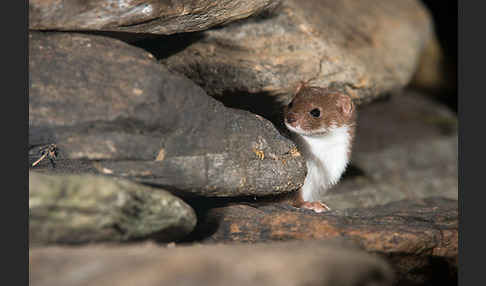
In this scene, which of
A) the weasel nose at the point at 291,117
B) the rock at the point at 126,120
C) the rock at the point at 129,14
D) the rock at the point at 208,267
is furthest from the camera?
the weasel nose at the point at 291,117

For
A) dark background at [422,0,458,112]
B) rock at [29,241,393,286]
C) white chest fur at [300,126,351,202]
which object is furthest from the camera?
dark background at [422,0,458,112]

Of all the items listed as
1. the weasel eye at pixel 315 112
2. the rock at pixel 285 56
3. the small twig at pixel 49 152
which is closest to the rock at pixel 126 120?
the small twig at pixel 49 152

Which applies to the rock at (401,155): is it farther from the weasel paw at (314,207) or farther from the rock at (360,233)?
the rock at (360,233)

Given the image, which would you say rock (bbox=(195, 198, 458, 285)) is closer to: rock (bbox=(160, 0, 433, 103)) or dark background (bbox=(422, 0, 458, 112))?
rock (bbox=(160, 0, 433, 103))

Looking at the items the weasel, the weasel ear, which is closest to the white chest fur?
the weasel

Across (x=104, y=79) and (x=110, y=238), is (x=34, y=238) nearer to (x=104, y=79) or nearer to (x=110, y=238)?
(x=110, y=238)

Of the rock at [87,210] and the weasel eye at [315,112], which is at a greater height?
the weasel eye at [315,112]

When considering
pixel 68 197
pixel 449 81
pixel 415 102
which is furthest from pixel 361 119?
pixel 68 197
